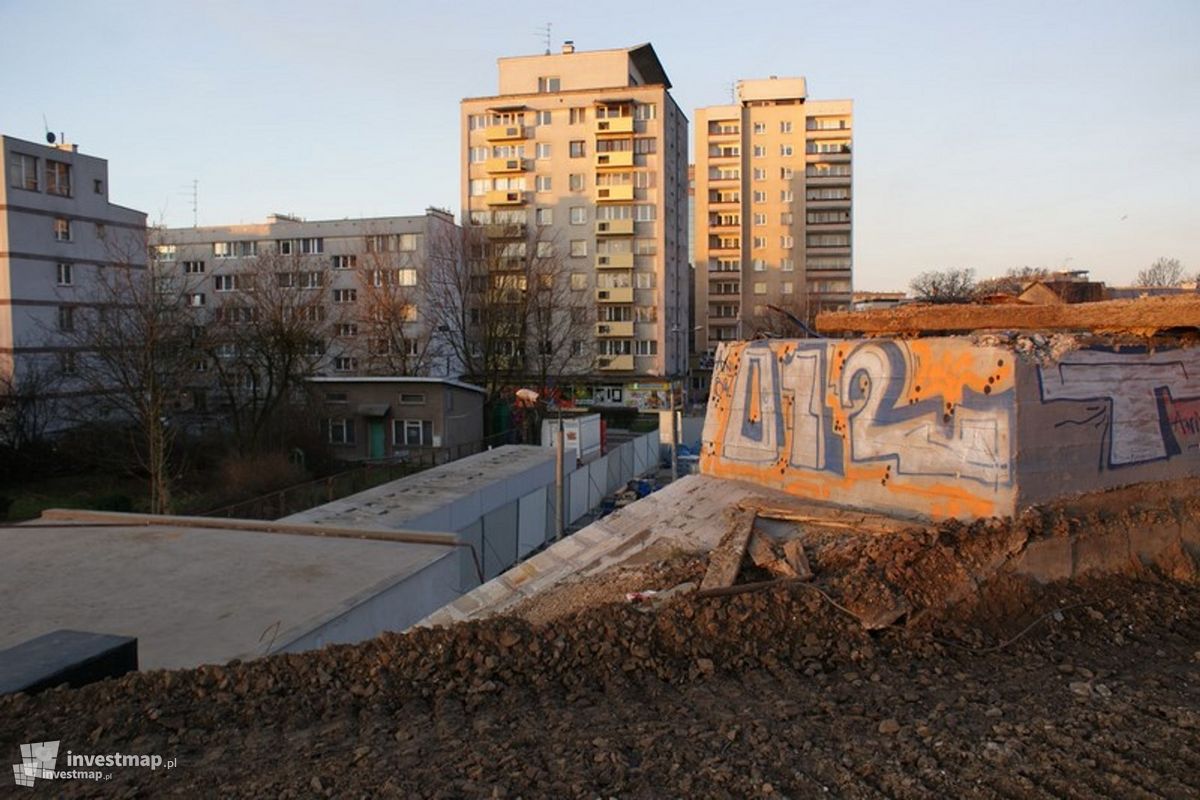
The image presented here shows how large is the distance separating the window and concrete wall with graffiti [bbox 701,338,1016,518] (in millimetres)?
24182

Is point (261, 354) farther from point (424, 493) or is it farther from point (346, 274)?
point (346, 274)

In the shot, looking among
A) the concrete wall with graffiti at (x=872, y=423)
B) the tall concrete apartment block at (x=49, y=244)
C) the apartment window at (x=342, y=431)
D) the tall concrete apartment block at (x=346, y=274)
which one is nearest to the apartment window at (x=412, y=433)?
the apartment window at (x=342, y=431)

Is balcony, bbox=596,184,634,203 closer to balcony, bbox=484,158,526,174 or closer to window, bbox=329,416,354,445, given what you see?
balcony, bbox=484,158,526,174

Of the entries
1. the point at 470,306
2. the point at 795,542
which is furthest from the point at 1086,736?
the point at 470,306

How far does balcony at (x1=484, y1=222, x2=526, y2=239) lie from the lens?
40606mm

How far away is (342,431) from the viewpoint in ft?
103

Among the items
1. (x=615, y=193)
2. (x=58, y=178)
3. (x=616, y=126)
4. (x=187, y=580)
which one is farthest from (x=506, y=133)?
(x=187, y=580)

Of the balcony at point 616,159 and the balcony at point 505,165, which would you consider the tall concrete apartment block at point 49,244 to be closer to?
the balcony at point 505,165

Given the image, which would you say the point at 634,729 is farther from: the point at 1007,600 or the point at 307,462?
the point at 307,462

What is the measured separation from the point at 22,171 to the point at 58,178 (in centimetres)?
A: 167

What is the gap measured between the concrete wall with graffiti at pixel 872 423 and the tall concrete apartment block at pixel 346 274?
25.4m

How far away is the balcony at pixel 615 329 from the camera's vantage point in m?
53.7

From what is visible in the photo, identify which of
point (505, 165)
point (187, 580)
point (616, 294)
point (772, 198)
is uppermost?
point (772, 198)

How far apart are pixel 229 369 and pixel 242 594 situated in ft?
66.4
